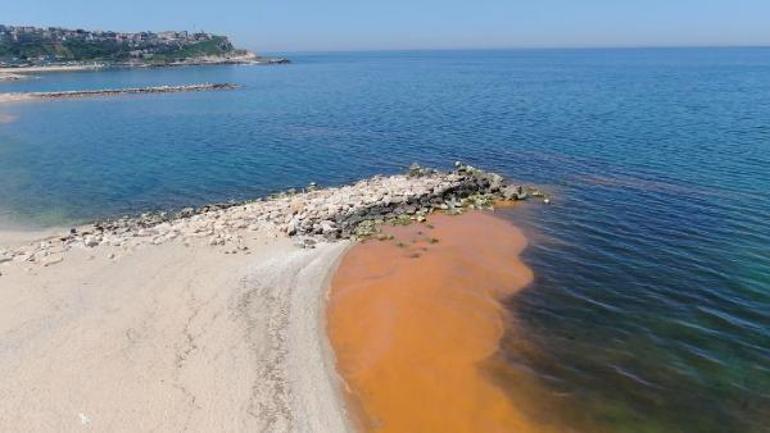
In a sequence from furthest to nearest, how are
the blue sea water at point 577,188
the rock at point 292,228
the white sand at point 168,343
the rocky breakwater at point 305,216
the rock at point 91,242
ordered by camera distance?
the rock at point 292,228
the rocky breakwater at point 305,216
the rock at point 91,242
the blue sea water at point 577,188
the white sand at point 168,343

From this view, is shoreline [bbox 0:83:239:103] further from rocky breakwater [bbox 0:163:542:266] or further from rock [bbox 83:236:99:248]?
rock [bbox 83:236:99:248]

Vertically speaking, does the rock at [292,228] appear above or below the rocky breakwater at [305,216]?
above

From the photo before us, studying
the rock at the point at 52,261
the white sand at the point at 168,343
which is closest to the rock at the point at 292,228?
the white sand at the point at 168,343

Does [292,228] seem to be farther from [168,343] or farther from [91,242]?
[168,343]

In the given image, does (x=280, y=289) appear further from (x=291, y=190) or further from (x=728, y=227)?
(x=728, y=227)

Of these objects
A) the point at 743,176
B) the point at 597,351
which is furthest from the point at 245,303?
the point at 743,176

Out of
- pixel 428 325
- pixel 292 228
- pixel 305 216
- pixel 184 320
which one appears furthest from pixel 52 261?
pixel 428 325

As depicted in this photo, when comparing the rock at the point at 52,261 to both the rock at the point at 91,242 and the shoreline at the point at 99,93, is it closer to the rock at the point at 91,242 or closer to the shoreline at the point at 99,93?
the rock at the point at 91,242
